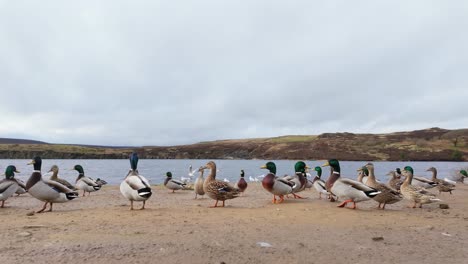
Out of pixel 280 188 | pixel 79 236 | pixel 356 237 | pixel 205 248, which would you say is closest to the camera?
pixel 205 248

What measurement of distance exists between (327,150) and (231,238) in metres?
96.6

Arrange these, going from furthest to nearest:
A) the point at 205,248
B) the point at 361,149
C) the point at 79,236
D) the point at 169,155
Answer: the point at 169,155, the point at 361,149, the point at 79,236, the point at 205,248

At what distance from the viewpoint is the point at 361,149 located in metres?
102

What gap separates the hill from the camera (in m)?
93.8

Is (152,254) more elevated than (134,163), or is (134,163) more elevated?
(134,163)

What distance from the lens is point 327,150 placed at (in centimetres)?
10044

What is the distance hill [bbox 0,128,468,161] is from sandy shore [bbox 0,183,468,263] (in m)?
86.4

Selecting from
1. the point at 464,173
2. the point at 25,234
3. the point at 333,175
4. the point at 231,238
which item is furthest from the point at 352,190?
the point at 464,173

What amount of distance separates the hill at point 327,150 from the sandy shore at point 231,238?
86380 mm

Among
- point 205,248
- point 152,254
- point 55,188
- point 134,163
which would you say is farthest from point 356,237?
point 55,188

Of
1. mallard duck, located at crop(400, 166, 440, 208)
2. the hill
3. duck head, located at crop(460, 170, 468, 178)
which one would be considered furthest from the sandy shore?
the hill

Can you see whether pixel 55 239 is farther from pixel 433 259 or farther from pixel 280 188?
pixel 280 188

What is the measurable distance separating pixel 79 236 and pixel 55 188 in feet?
16.9

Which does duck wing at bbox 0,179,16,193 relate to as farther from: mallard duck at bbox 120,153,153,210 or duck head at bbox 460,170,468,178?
duck head at bbox 460,170,468,178
